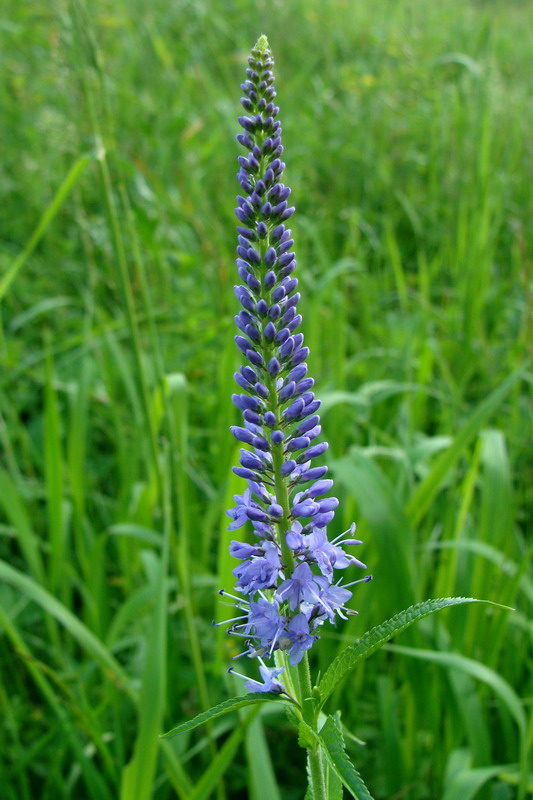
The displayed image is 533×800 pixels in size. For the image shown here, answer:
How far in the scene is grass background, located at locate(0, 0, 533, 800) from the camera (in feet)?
8.68

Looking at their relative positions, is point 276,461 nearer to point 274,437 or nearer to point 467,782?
point 274,437

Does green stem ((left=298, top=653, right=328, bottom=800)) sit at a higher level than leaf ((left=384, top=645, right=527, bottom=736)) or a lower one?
higher

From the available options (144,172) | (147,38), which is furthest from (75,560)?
(147,38)

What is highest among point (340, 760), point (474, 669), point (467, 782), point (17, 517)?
point (17, 517)

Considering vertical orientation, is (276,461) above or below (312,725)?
above

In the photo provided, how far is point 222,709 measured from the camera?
1.19 meters

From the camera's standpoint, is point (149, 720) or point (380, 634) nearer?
point (380, 634)

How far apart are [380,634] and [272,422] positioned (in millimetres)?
387

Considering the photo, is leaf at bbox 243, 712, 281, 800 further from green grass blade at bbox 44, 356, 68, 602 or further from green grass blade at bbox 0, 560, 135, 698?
green grass blade at bbox 44, 356, 68, 602

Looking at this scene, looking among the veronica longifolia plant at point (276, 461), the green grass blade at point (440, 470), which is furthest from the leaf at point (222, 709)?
the green grass blade at point (440, 470)

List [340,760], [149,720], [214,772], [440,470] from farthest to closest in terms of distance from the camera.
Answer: [440,470]
[149,720]
[214,772]
[340,760]

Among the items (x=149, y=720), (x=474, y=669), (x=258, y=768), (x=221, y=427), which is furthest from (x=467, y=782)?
(x=221, y=427)

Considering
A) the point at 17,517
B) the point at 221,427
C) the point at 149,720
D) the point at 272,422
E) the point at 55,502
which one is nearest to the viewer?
the point at 272,422

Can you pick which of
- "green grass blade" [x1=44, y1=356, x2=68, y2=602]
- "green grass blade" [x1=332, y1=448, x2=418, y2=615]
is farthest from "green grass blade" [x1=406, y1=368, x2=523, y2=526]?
"green grass blade" [x1=44, y1=356, x2=68, y2=602]
